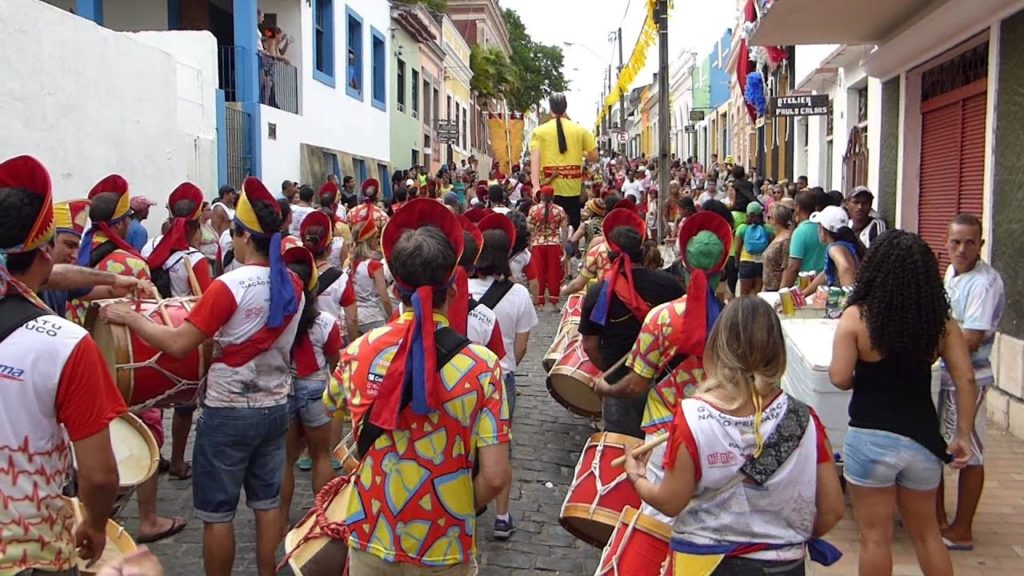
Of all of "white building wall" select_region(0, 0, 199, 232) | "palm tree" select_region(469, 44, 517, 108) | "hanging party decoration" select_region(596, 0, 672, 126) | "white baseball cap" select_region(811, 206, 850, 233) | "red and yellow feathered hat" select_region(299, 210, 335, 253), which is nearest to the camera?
"red and yellow feathered hat" select_region(299, 210, 335, 253)

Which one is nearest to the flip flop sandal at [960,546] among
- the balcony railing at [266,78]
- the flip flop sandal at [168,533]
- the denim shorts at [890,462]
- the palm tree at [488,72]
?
the denim shorts at [890,462]

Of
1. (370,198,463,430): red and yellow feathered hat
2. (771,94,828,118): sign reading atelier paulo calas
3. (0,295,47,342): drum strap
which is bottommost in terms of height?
(370,198,463,430): red and yellow feathered hat

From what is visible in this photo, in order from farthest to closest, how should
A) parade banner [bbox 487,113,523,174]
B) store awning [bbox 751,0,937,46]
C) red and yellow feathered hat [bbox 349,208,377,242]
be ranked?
parade banner [bbox 487,113,523,174] < store awning [bbox 751,0,937,46] < red and yellow feathered hat [bbox 349,208,377,242]

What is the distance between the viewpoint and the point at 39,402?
2500mm

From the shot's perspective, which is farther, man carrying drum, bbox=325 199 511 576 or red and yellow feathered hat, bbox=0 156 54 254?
man carrying drum, bbox=325 199 511 576

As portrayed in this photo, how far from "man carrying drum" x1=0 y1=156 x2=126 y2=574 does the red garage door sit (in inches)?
332

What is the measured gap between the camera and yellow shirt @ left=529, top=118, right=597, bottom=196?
39.9ft

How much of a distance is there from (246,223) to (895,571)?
147 inches

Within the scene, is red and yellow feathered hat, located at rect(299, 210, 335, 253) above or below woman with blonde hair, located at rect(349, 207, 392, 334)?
above

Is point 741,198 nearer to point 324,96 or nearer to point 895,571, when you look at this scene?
point 895,571

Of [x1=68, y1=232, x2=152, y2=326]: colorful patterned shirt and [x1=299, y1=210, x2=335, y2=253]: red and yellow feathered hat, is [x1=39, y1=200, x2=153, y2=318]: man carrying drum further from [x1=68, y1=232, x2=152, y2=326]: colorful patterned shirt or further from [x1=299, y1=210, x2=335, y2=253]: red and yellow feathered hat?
[x1=299, y1=210, x2=335, y2=253]: red and yellow feathered hat

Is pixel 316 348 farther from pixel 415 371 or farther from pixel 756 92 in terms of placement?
pixel 756 92

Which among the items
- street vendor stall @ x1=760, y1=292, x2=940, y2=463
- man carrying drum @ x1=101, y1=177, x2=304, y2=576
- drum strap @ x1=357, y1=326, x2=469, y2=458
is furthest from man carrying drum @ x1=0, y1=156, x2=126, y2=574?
street vendor stall @ x1=760, y1=292, x2=940, y2=463

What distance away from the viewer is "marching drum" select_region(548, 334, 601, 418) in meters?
5.56
